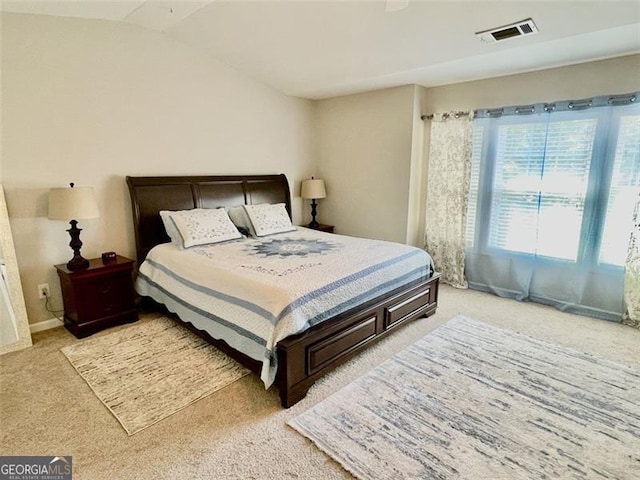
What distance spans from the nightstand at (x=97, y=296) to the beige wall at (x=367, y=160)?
294 cm

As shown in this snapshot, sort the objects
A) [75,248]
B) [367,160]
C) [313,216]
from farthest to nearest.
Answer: [313,216], [367,160], [75,248]

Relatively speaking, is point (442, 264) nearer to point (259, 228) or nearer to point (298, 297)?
point (259, 228)

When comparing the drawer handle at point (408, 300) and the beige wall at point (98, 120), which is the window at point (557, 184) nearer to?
the drawer handle at point (408, 300)

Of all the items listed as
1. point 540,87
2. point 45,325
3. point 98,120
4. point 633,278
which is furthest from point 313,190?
point 633,278

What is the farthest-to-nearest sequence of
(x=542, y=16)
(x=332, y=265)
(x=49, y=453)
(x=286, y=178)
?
(x=286, y=178)
(x=332, y=265)
(x=542, y=16)
(x=49, y=453)

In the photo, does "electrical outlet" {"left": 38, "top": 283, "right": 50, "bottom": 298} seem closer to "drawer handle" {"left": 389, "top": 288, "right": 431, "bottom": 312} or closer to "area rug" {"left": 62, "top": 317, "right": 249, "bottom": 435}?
"area rug" {"left": 62, "top": 317, "right": 249, "bottom": 435}

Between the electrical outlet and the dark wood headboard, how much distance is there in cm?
78

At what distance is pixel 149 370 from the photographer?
99.9 inches

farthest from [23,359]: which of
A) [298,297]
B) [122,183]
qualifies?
[298,297]

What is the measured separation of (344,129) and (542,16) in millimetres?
2748

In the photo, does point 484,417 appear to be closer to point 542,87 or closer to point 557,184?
point 557,184

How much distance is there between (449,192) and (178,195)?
313cm

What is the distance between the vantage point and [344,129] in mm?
4992

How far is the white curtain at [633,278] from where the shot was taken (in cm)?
319
